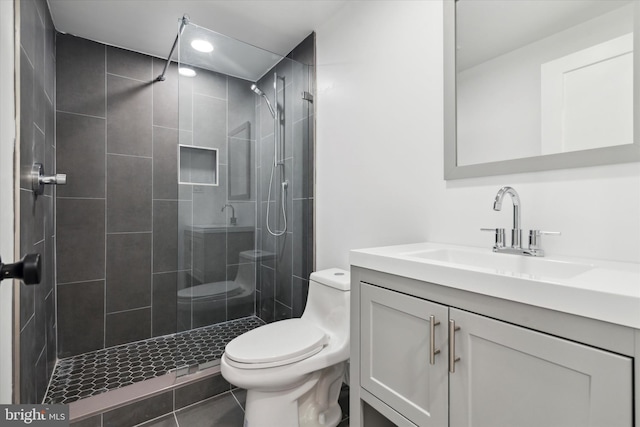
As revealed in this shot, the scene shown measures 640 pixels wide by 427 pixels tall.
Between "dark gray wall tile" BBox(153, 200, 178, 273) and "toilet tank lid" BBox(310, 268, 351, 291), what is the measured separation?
1422mm

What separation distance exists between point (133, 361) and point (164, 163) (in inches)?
58.7

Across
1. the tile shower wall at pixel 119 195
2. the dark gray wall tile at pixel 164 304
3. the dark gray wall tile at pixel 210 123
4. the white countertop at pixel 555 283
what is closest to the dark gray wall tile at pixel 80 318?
the tile shower wall at pixel 119 195

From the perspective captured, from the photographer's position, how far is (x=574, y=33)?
1.01 metres

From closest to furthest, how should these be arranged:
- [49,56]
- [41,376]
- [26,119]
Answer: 1. [26,119]
2. [41,376]
3. [49,56]

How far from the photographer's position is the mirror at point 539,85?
92 cm

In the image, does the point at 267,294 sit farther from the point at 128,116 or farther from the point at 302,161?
the point at 128,116

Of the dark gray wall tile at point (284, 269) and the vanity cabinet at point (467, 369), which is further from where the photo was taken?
the dark gray wall tile at point (284, 269)

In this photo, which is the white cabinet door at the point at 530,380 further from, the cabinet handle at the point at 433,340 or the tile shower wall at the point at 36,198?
the tile shower wall at the point at 36,198

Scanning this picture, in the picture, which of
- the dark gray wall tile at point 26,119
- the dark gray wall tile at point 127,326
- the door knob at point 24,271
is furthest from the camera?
the dark gray wall tile at point 127,326

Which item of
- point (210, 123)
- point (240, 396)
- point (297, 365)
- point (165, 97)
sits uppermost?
point (165, 97)

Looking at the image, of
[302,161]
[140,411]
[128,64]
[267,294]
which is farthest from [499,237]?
[128,64]

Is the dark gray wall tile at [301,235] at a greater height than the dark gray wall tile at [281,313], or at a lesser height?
greater

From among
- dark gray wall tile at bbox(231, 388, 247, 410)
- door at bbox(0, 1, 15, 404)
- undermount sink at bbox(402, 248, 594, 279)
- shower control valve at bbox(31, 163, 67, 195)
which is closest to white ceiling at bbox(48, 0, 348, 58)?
door at bbox(0, 1, 15, 404)

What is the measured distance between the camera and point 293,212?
2201 mm
